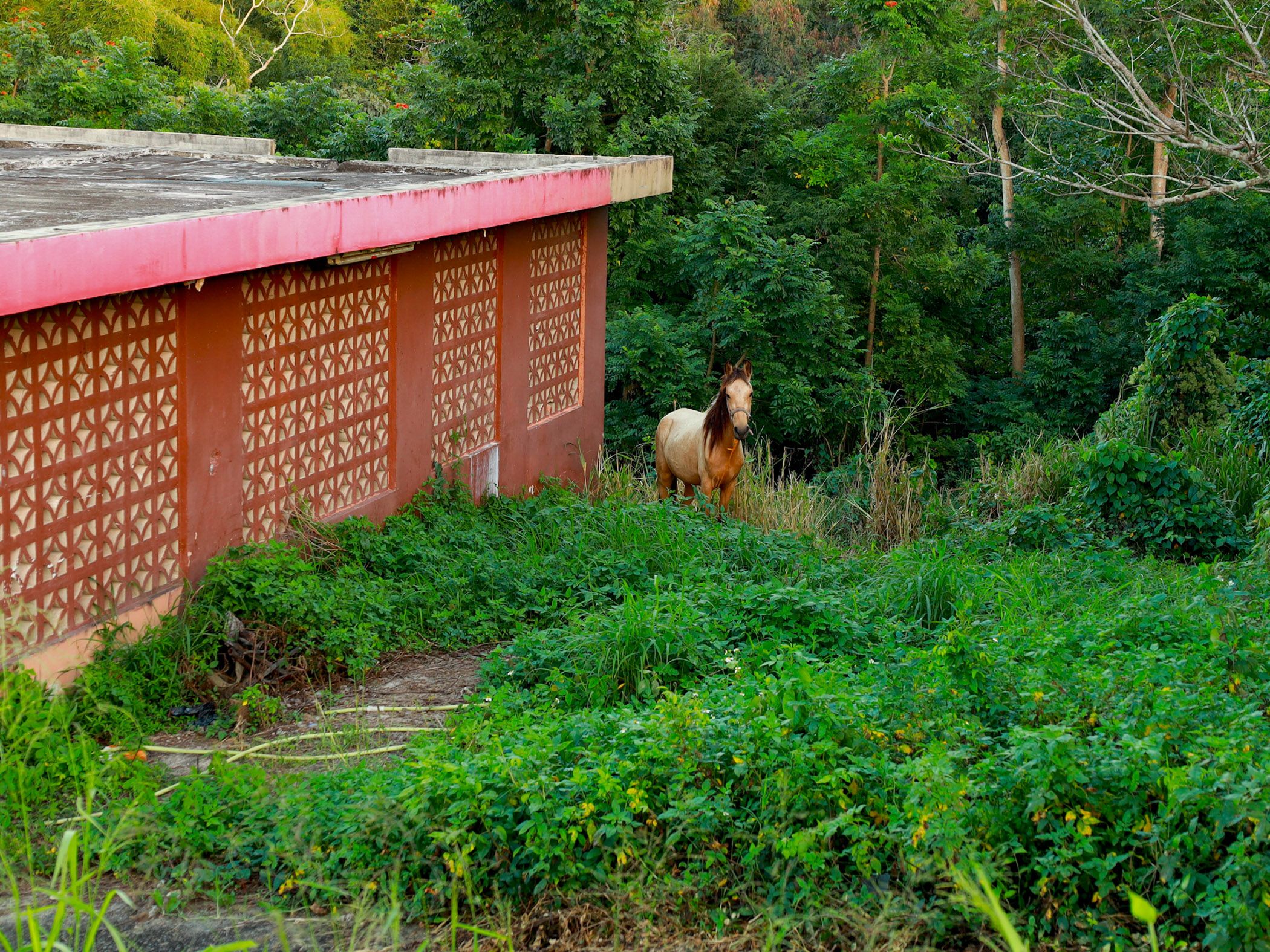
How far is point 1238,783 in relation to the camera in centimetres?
348

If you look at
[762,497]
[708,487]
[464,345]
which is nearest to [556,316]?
[464,345]

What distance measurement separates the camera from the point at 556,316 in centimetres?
1071

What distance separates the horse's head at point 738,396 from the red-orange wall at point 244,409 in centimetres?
170

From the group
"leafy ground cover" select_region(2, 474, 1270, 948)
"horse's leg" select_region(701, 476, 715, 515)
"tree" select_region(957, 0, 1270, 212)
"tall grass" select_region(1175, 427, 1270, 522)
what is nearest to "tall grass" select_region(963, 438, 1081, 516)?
"tall grass" select_region(1175, 427, 1270, 522)

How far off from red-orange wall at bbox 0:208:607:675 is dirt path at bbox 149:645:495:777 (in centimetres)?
86

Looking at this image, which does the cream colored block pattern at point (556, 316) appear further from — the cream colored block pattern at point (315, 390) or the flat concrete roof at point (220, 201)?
the cream colored block pattern at point (315, 390)

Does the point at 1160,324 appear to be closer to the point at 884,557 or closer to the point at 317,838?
the point at 884,557

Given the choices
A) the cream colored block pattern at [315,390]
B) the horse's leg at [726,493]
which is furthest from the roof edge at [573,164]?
the cream colored block pattern at [315,390]

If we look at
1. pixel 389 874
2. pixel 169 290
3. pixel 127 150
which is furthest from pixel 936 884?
pixel 127 150

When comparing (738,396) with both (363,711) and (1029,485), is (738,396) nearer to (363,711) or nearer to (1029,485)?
(1029,485)

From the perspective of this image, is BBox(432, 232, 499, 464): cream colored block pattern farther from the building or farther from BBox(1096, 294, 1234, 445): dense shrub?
BBox(1096, 294, 1234, 445): dense shrub

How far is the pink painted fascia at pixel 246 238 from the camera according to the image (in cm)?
492

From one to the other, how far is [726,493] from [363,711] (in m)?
5.06

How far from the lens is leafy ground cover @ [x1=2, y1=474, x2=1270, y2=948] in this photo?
3545mm
